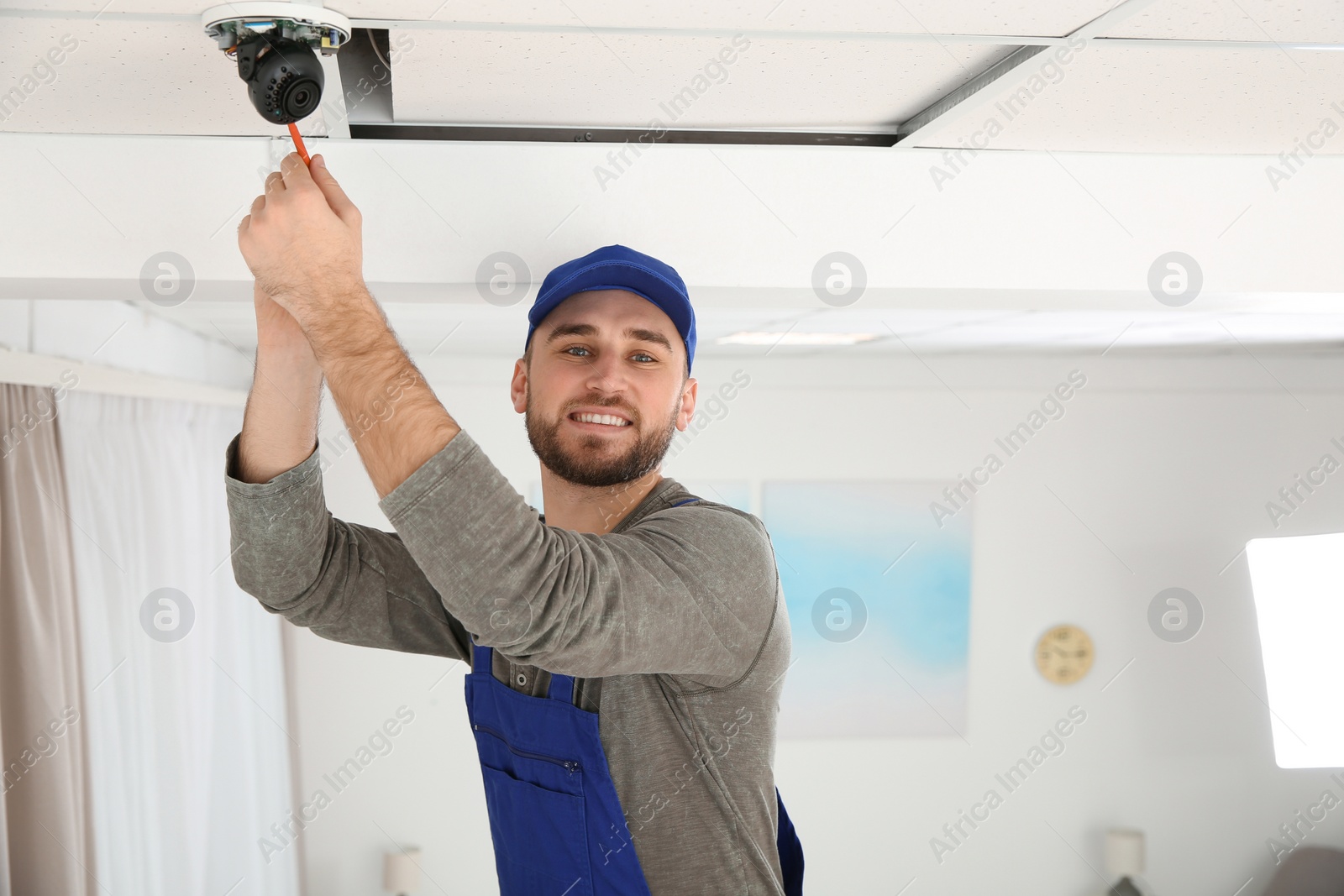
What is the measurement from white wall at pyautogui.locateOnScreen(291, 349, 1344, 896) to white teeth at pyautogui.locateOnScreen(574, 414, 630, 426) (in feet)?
11.0

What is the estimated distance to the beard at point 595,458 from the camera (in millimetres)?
1148

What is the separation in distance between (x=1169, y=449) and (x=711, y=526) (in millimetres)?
4428

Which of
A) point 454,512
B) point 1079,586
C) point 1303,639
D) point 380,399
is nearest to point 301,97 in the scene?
point 380,399

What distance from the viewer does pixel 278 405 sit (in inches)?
38.5

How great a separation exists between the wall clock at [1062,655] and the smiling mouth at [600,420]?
4074 mm

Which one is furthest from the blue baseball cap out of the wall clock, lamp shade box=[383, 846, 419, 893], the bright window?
the bright window

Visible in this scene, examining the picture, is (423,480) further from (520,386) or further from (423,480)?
(520,386)

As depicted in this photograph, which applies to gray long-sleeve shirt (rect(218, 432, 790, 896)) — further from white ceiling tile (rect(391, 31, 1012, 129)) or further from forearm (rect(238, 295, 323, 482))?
white ceiling tile (rect(391, 31, 1012, 129))

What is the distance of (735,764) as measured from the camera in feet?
3.51

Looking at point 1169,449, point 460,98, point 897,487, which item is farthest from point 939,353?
point 460,98

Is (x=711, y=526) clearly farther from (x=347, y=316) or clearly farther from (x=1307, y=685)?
(x=1307, y=685)

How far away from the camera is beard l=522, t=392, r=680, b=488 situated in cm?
115

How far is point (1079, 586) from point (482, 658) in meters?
4.13

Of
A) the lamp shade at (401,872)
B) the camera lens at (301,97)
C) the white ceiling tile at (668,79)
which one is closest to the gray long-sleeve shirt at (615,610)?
the camera lens at (301,97)
